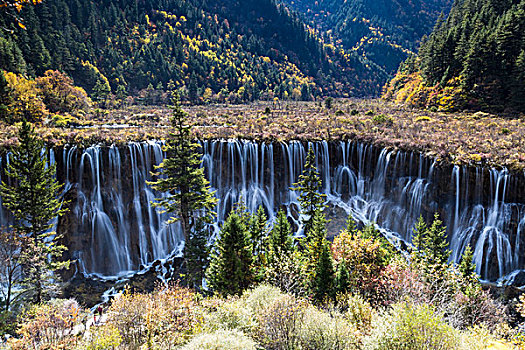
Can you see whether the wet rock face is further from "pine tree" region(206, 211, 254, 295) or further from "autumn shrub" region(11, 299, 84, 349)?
"autumn shrub" region(11, 299, 84, 349)

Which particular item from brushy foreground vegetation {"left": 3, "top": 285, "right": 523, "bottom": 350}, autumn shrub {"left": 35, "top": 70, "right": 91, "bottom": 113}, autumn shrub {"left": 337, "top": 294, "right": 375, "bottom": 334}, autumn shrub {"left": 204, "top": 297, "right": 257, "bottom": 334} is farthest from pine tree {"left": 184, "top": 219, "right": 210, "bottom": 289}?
autumn shrub {"left": 35, "top": 70, "right": 91, "bottom": 113}

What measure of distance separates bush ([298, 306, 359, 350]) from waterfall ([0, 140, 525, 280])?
80.3 feet

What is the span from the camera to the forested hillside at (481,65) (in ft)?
170

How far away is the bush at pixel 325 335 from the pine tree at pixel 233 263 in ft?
32.8

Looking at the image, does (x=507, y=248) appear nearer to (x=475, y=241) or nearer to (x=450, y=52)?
(x=475, y=241)

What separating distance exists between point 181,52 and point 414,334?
132 meters

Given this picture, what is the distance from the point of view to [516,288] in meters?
27.5

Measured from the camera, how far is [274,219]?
130 ft

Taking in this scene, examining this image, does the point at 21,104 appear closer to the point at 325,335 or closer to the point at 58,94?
the point at 58,94

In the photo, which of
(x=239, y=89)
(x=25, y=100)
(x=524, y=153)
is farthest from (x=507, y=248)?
(x=239, y=89)

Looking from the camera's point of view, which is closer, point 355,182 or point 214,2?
point 355,182

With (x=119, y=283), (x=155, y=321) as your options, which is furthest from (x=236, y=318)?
(x=119, y=283)

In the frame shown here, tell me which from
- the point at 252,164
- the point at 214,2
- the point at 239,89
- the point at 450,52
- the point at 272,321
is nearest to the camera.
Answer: the point at 272,321

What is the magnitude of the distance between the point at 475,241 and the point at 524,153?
11.0 metres
